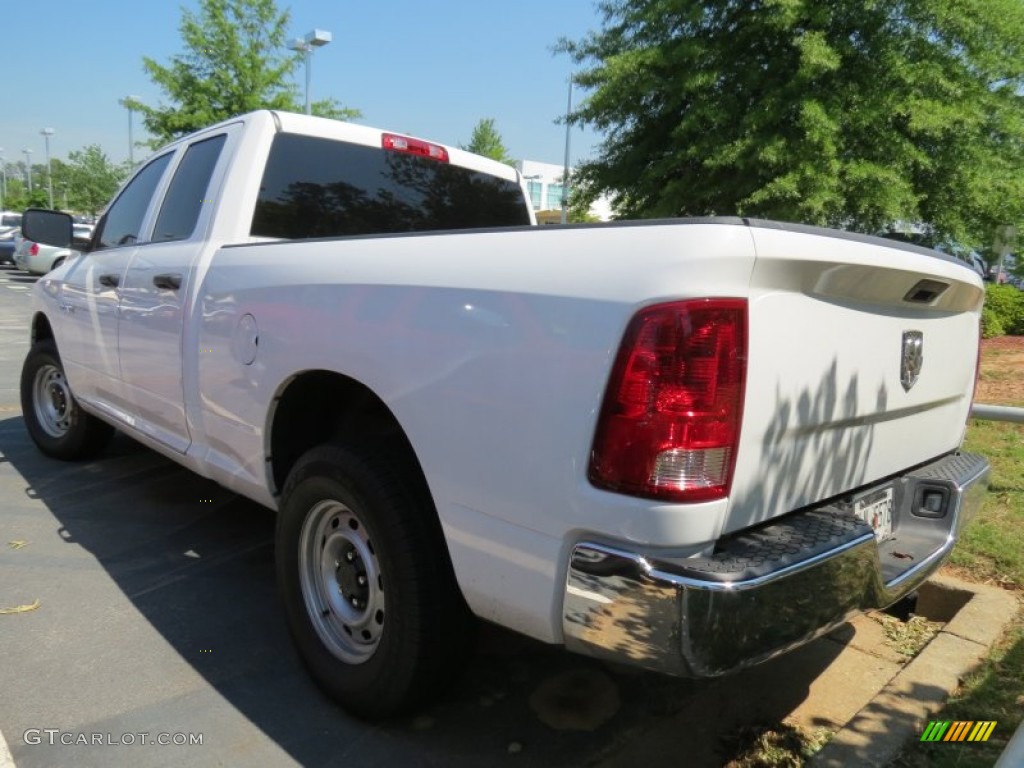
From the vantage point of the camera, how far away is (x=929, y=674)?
2.73 metres

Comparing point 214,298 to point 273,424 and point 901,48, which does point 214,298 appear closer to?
point 273,424

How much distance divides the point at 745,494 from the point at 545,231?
2.66ft

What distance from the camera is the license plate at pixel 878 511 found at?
2.34 m

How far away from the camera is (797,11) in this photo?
6906 millimetres

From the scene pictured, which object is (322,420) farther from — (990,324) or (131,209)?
(990,324)

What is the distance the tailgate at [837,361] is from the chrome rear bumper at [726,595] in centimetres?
10

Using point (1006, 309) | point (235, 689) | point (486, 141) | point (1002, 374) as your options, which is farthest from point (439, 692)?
point (486, 141)

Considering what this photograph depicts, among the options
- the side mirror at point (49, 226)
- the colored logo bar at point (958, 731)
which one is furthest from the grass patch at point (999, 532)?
the side mirror at point (49, 226)

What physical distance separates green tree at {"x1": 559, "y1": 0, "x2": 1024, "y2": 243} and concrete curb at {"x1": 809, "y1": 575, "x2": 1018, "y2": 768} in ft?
14.0

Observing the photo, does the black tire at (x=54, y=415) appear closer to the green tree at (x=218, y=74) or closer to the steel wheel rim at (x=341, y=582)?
the steel wheel rim at (x=341, y=582)

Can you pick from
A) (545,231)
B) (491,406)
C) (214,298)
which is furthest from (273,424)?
(545,231)

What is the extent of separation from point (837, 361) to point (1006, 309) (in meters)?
15.8

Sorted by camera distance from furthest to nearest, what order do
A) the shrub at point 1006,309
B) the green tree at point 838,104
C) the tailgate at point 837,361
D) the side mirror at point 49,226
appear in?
the shrub at point 1006,309 → the green tree at point 838,104 → the side mirror at point 49,226 → the tailgate at point 837,361

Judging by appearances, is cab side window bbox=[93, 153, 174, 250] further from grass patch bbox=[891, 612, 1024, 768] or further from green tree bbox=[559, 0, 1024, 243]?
green tree bbox=[559, 0, 1024, 243]
